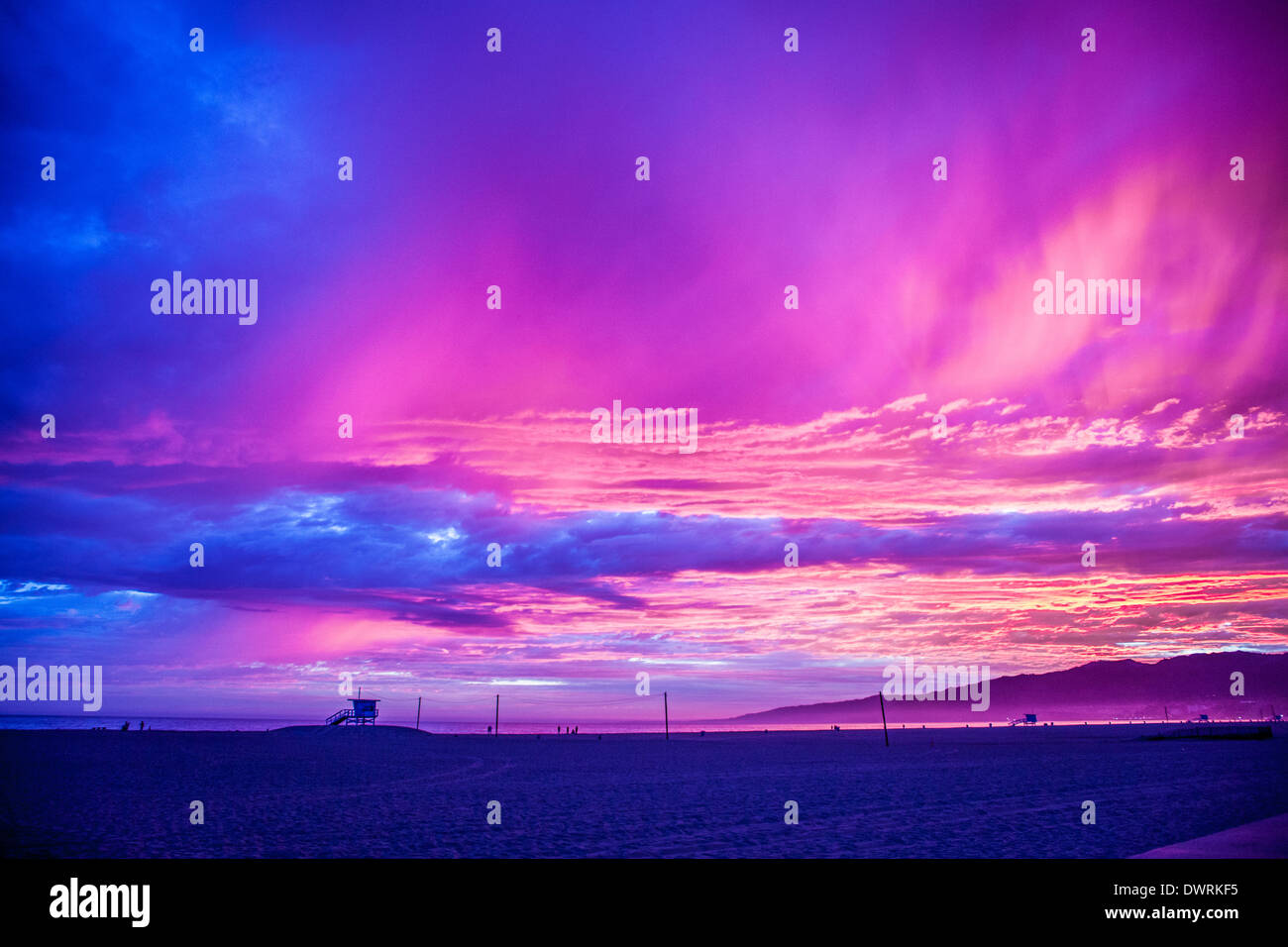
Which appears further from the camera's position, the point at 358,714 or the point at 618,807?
the point at 358,714

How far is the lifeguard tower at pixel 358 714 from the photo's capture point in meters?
104

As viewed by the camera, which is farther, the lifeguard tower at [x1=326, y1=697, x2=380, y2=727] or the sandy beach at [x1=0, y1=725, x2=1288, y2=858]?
the lifeguard tower at [x1=326, y1=697, x2=380, y2=727]

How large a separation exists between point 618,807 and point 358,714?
8816cm

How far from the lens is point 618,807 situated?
1024 inches

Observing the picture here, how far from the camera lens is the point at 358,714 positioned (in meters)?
104

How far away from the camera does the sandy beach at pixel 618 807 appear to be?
1806 cm

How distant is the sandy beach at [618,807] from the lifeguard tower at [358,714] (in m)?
56.8

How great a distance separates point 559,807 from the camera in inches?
1025

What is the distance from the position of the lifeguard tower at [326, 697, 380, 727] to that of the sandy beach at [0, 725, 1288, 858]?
186 feet

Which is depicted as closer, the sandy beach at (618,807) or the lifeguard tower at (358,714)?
the sandy beach at (618,807)

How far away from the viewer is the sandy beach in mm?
18062
